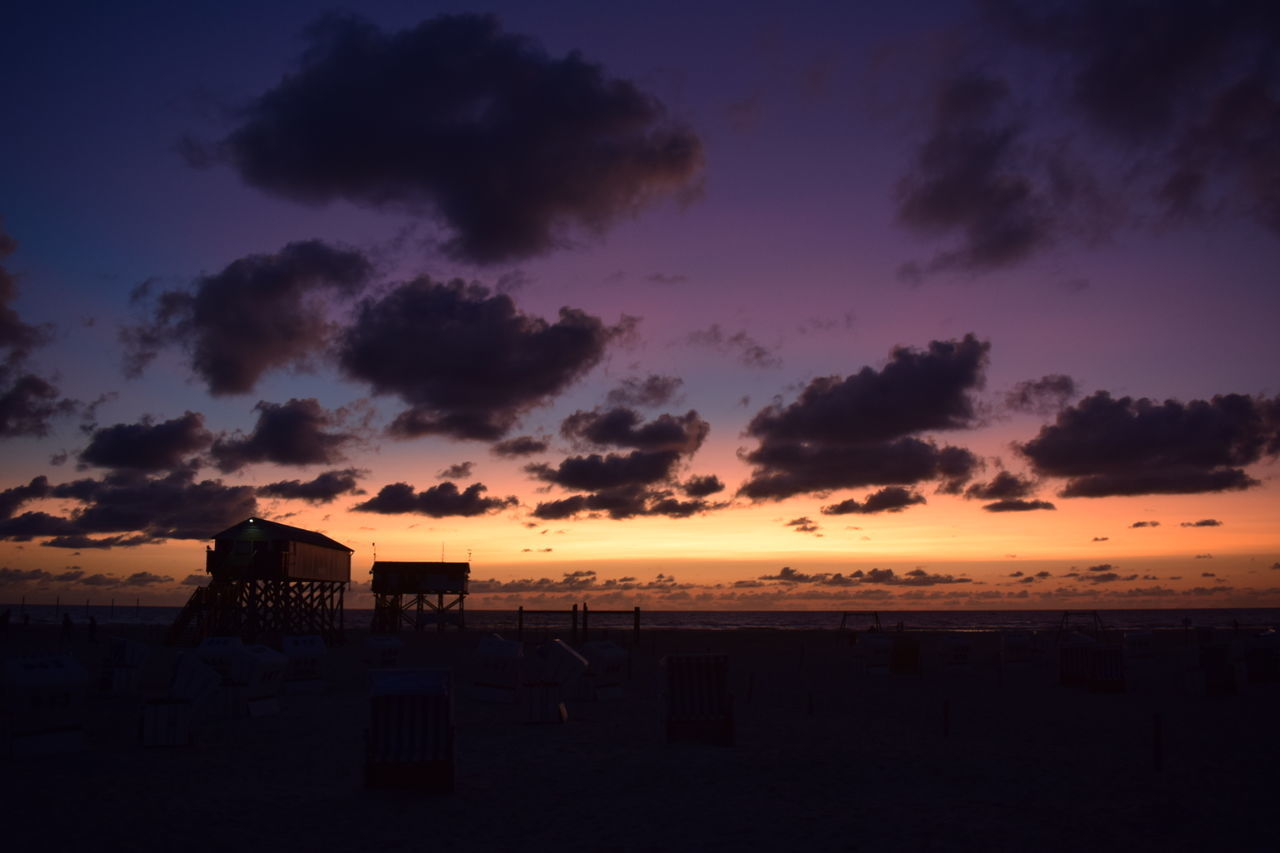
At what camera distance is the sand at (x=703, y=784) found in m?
10.9

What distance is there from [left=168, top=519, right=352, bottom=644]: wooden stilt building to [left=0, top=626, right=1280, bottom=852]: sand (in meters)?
25.6

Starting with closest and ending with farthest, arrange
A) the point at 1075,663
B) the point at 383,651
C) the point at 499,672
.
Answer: the point at 499,672 → the point at 1075,663 → the point at 383,651

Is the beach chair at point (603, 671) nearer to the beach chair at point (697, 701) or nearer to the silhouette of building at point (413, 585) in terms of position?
the beach chair at point (697, 701)

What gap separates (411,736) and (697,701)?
5627 millimetres

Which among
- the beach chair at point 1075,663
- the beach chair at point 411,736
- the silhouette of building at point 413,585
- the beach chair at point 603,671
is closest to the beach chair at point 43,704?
the beach chair at point 411,736

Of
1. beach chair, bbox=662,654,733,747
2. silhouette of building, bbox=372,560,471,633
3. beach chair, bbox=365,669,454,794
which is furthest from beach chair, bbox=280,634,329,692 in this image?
silhouette of building, bbox=372,560,471,633

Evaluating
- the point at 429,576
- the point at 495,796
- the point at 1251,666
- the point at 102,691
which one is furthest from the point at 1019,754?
the point at 429,576

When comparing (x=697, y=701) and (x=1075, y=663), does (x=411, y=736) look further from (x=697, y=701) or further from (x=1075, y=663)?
(x=1075, y=663)

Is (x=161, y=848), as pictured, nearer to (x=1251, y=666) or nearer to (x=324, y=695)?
(x=324, y=695)

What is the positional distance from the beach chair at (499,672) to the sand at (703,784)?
55 cm

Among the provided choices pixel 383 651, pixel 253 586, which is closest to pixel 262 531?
pixel 253 586

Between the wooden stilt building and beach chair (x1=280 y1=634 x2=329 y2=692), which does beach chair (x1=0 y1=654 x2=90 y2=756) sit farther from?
the wooden stilt building

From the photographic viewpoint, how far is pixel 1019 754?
16.0 meters

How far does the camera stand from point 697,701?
55.2ft
